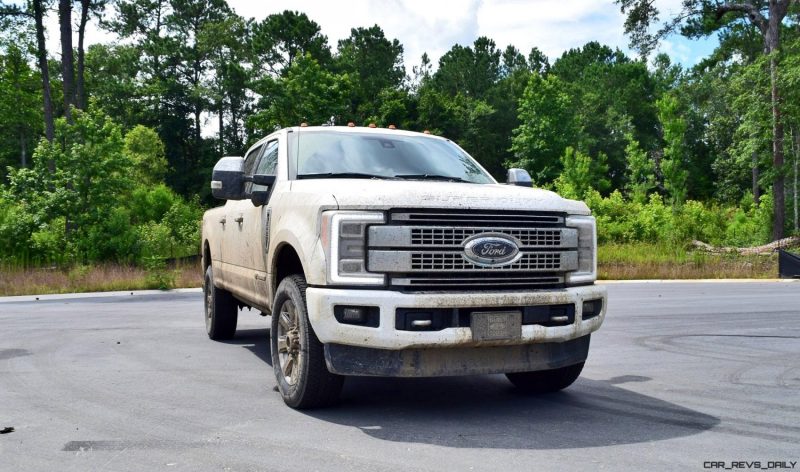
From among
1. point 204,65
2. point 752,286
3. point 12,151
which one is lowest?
point 752,286

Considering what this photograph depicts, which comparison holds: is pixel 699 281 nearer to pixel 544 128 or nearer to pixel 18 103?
pixel 544 128

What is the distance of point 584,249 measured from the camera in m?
5.91

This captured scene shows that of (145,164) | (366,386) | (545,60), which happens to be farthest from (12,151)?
(366,386)

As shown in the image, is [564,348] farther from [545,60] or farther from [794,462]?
[545,60]

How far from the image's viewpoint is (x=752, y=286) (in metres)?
19.1

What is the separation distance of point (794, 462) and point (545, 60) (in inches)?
3507

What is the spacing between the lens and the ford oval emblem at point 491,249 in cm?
529

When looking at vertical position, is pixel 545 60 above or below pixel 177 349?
above

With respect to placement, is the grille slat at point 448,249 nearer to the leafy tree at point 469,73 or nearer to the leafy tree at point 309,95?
the leafy tree at point 309,95

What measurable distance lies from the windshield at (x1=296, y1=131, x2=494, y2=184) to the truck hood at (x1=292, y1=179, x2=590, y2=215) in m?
0.67

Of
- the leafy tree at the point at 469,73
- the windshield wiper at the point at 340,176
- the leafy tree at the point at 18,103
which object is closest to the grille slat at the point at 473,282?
the windshield wiper at the point at 340,176

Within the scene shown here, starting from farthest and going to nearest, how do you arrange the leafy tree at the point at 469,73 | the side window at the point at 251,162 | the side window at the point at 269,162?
the leafy tree at the point at 469,73 → the side window at the point at 251,162 → the side window at the point at 269,162

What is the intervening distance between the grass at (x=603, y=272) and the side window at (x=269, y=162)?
11552 millimetres

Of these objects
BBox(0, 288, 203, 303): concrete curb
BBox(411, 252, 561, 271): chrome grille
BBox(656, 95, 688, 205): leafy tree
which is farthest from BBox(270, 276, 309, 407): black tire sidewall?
BBox(656, 95, 688, 205): leafy tree
